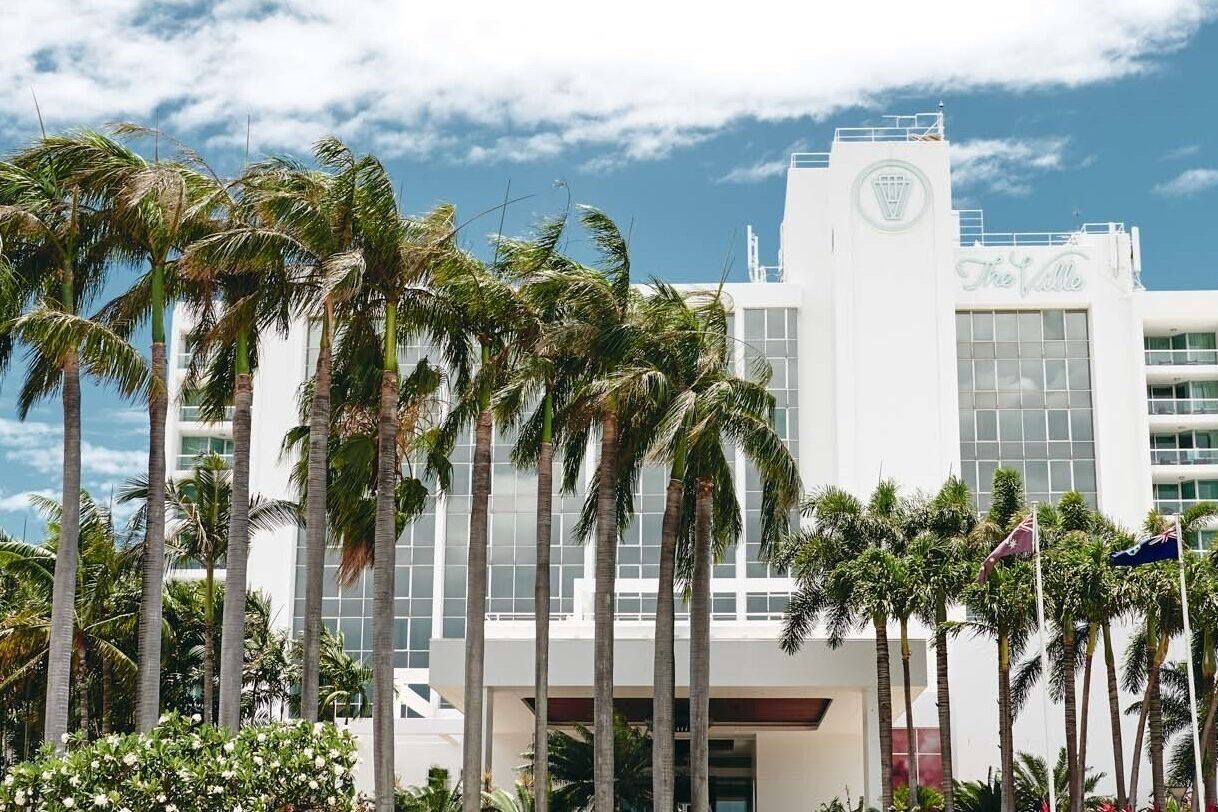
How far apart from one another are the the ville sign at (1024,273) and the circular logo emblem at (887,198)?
3.35 meters

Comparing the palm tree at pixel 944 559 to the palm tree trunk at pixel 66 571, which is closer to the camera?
the palm tree trunk at pixel 66 571

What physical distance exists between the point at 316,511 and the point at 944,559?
722 inches

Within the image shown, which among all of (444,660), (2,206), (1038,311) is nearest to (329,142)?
(2,206)

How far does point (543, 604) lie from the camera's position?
1227 inches

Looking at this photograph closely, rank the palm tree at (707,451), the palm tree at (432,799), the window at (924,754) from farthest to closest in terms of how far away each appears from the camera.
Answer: the window at (924,754) < the palm tree at (432,799) < the palm tree at (707,451)

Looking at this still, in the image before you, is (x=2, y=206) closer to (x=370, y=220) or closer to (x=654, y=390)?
(x=370, y=220)

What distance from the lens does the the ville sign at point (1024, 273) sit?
69.5m

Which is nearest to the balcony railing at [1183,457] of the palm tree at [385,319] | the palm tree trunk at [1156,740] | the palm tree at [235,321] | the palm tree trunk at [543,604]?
the palm tree trunk at [1156,740]

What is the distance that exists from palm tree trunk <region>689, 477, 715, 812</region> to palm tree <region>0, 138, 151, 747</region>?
37.0 ft

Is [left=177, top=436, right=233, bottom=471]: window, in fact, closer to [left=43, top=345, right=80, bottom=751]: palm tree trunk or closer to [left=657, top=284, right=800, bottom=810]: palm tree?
[left=657, top=284, right=800, bottom=810]: palm tree

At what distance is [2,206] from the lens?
27359 mm

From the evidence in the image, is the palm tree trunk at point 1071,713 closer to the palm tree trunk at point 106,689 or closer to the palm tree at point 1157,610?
the palm tree at point 1157,610

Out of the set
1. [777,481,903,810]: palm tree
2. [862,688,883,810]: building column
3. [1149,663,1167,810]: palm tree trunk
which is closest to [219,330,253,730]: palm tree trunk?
[777,481,903,810]: palm tree

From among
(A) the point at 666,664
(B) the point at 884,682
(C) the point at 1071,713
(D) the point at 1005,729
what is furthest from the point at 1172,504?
(A) the point at 666,664
